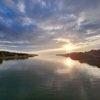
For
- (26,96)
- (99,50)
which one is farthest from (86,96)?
(99,50)

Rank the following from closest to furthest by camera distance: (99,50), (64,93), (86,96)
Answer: (86,96)
(64,93)
(99,50)

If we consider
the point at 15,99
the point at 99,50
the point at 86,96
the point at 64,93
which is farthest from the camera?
the point at 99,50

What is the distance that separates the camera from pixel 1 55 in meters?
154

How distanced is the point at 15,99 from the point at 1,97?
7.66ft

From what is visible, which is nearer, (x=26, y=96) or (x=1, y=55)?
(x=26, y=96)

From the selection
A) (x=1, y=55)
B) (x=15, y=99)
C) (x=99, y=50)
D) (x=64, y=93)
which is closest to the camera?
(x=15, y=99)

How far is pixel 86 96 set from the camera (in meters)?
18.3

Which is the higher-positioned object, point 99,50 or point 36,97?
point 99,50

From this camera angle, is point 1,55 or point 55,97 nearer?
point 55,97

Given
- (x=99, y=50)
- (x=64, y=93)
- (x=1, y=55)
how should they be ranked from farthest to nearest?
(x=99, y=50) → (x=1, y=55) → (x=64, y=93)

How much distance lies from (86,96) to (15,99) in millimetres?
10998

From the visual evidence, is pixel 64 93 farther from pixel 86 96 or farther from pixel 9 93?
pixel 9 93

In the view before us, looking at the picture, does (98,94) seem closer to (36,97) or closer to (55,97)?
(55,97)

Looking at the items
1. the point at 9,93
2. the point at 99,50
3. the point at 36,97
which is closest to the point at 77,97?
the point at 36,97
